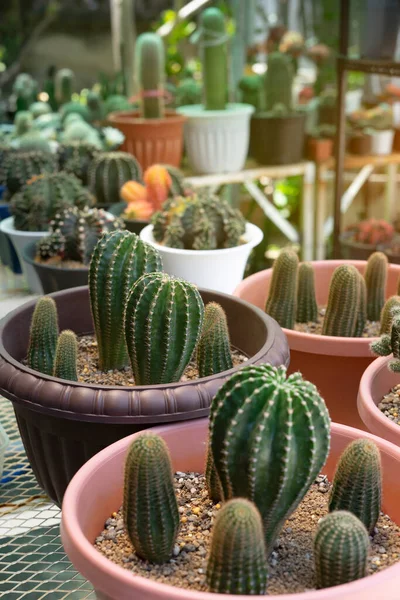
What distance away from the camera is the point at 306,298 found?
1.35 meters

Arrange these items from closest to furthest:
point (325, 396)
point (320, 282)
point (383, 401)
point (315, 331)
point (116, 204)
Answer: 1. point (383, 401)
2. point (325, 396)
3. point (315, 331)
4. point (320, 282)
5. point (116, 204)

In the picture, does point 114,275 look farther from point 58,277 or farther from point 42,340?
point 58,277

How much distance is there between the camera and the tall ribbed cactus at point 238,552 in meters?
0.57

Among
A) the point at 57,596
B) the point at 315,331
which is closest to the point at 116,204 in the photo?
the point at 315,331

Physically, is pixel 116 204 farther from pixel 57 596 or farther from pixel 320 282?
pixel 57 596

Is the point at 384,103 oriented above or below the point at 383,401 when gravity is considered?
above

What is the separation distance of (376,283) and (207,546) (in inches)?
29.3

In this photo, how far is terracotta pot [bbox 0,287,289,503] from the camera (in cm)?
81

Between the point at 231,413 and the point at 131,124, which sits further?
the point at 131,124

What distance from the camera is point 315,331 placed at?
4.34 ft

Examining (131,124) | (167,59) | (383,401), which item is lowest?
(383,401)

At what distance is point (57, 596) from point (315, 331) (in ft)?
2.27

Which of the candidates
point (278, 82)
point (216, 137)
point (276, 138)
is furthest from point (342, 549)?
point (278, 82)

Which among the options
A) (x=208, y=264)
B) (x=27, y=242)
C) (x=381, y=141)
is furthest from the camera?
(x=381, y=141)
